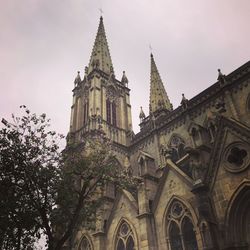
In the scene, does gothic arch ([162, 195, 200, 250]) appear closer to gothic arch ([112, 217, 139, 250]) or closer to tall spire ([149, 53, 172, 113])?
gothic arch ([112, 217, 139, 250])

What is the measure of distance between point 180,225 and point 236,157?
5.72 meters

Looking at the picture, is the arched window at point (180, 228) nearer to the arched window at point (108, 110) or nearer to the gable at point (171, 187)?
the gable at point (171, 187)

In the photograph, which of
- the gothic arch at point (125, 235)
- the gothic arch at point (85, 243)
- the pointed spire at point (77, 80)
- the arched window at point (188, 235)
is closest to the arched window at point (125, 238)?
the gothic arch at point (125, 235)

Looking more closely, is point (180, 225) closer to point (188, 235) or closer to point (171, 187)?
point (188, 235)

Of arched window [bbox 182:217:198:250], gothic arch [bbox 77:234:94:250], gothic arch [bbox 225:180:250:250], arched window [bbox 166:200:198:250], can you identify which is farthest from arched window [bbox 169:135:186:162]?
gothic arch [bbox 225:180:250:250]

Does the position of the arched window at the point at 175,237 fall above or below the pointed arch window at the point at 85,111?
below

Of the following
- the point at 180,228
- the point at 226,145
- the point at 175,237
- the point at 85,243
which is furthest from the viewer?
the point at 85,243

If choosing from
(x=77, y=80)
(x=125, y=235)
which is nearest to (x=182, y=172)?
(x=125, y=235)

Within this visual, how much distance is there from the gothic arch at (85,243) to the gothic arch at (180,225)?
8.31 m

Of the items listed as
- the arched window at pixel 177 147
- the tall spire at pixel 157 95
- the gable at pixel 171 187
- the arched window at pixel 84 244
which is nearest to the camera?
the gable at pixel 171 187

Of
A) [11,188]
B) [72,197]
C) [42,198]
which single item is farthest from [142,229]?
[11,188]

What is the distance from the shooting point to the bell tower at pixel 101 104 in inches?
1363

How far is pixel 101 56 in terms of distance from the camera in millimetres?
44312

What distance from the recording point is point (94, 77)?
38500mm
